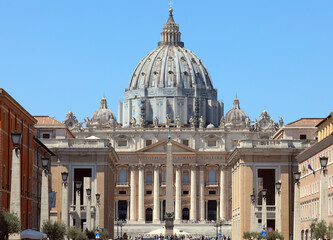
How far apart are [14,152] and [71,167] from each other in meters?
74.9

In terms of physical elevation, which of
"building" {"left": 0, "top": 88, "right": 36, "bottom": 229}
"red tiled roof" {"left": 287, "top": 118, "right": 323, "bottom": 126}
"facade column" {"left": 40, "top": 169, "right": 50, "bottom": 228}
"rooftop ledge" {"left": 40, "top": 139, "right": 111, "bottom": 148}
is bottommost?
"facade column" {"left": 40, "top": 169, "right": 50, "bottom": 228}

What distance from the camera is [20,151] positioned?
237 feet

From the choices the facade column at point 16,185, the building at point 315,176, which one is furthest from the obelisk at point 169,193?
the facade column at point 16,185

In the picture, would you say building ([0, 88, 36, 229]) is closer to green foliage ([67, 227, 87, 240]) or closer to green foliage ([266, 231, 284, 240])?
green foliage ([67, 227, 87, 240])

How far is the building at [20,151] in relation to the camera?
250 feet

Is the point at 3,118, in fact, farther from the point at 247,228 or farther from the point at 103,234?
the point at 247,228

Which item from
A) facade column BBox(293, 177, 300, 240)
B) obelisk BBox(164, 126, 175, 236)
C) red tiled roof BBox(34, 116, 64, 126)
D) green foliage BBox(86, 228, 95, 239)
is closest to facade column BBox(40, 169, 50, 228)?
facade column BBox(293, 177, 300, 240)

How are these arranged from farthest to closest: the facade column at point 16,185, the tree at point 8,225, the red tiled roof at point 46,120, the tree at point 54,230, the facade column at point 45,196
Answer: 1. the red tiled roof at point 46,120
2. the tree at point 54,230
3. the facade column at point 45,196
4. the tree at point 8,225
5. the facade column at point 16,185

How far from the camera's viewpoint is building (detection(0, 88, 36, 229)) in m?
76.3

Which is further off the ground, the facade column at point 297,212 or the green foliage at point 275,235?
the facade column at point 297,212

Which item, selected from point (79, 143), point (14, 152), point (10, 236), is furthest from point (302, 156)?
point (14, 152)

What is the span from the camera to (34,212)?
316ft

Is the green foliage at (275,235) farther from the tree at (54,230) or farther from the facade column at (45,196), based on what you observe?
the facade column at (45,196)

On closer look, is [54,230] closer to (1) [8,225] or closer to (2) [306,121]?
(1) [8,225]
